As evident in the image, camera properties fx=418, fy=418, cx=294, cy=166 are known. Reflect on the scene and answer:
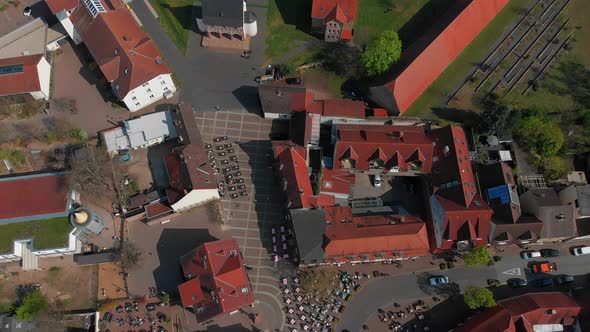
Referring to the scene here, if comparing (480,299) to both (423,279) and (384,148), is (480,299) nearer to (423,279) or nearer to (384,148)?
(423,279)

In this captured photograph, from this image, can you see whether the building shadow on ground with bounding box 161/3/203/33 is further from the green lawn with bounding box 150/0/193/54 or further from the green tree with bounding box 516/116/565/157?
the green tree with bounding box 516/116/565/157

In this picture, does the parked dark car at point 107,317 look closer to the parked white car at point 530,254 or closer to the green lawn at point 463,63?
→ the green lawn at point 463,63

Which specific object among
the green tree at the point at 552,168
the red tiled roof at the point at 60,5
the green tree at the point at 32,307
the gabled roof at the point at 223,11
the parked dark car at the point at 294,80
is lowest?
the green tree at the point at 32,307

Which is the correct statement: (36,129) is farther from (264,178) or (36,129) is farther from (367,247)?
(367,247)

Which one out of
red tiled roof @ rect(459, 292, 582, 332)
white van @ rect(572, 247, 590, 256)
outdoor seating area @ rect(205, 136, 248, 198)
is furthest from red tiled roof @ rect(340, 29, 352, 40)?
white van @ rect(572, 247, 590, 256)

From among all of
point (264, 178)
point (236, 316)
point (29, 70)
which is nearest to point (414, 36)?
point (264, 178)

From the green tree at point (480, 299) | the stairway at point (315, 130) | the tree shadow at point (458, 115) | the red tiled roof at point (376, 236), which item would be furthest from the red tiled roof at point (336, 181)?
the green tree at point (480, 299)
